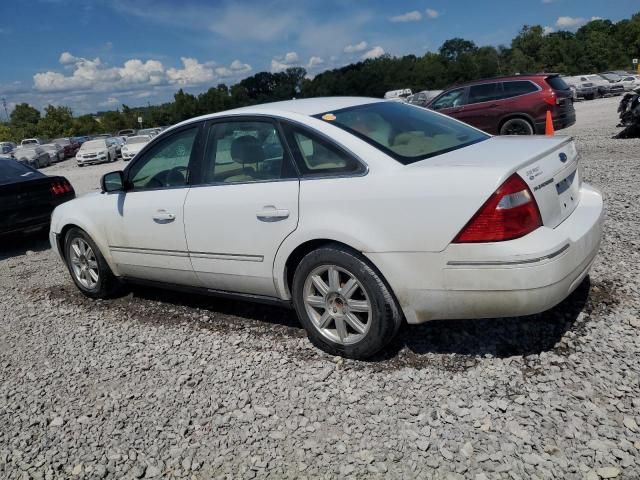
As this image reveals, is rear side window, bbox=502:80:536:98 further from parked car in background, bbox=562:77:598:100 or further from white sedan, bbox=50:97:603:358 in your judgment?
parked car in background, bbox=562:77:598:100

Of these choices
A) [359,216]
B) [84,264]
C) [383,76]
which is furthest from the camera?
[383,76]

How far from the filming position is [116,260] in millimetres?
4902

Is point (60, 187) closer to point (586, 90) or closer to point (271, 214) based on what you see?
point (271, 214)

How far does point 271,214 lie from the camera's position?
357 cm

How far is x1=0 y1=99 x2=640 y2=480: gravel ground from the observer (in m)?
2.61

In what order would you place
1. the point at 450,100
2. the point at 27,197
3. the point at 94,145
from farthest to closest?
1. the point at 94,145
2. the point at 450,100
3. the point at 27,197

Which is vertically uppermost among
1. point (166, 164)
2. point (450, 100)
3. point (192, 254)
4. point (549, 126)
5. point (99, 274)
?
point (166, 164)

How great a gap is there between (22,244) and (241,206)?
6586 millimetres

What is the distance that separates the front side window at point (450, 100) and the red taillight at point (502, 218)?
11604mm

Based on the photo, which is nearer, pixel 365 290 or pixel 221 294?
pixel 365 290

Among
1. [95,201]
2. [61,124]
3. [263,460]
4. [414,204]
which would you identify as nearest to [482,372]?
[414,204]

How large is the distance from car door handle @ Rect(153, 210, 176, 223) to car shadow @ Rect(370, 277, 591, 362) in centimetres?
185

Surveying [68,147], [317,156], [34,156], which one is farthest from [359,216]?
[68,147]

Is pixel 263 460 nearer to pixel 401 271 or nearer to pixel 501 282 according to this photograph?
pixel 401 271
